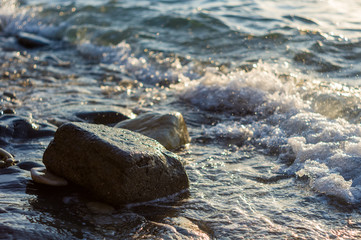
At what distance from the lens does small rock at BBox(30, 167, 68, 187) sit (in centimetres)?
311

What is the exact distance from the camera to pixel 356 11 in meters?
8.60

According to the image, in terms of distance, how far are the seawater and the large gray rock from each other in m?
0.11

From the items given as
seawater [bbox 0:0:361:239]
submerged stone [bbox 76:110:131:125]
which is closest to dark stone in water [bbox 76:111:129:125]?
submerged stone [bbox 76:110:131:125]

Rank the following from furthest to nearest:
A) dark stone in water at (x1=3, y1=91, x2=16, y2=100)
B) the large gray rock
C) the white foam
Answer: the white foam → dark stone in water at (x1=3, y1=91, x2=16, y2=100) → the large gray rock

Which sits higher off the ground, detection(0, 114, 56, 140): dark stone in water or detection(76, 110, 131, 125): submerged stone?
detection(0, 114, 56, 140): dark stone in water

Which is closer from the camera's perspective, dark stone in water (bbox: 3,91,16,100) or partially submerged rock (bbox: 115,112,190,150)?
partially submerged rock (bbox: 115,112,190,150)

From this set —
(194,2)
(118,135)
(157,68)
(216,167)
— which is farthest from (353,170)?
(194,2)

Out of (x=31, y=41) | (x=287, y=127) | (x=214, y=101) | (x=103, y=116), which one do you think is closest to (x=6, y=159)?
(x=103, y=116)

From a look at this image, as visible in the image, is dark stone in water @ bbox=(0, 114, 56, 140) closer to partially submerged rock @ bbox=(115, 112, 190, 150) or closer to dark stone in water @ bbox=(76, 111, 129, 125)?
dark stone in water @ bbox=(76, 111, 129, 125)

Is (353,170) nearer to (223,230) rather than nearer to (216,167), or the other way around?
(216,167)

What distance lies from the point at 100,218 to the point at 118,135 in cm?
69

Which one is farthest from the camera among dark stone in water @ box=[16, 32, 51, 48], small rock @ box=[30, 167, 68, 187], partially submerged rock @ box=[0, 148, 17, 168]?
dark stone in water @ box=[16, 32, 51, 48]

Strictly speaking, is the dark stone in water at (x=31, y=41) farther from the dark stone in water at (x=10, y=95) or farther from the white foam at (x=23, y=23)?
the dark stone in water at (x=10, y=95)

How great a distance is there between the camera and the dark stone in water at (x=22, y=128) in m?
4.06
